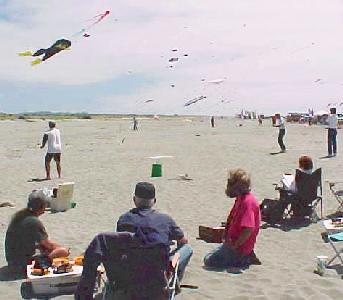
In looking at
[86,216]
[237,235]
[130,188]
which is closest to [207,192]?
[130,188]

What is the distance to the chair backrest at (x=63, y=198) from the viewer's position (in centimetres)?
966

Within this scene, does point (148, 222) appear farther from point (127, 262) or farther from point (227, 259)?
point (227, 259)

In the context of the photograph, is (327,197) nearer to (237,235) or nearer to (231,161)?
(237,235)

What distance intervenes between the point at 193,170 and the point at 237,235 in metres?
9.95

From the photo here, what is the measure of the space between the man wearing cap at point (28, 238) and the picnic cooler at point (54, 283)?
1.42ft

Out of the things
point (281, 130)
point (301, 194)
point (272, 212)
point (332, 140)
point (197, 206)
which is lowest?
point (197, 206)

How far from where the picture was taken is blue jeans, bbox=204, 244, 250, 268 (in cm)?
602

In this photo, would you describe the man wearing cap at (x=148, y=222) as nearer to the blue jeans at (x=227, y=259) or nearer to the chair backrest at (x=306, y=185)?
the blue jeans at (x=227, y=259)

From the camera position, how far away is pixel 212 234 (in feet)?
24.2

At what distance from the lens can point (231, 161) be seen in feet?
60.6

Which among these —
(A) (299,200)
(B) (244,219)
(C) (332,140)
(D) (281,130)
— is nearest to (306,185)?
(A) (299,200)

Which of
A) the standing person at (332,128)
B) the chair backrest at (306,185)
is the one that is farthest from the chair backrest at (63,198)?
the standing person at (332,128)

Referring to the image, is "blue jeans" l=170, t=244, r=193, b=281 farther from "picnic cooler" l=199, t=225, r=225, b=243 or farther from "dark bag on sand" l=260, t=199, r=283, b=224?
"dark bag on sand" l=260, t=199, r=283, b=224

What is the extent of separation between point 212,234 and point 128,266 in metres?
2.94
